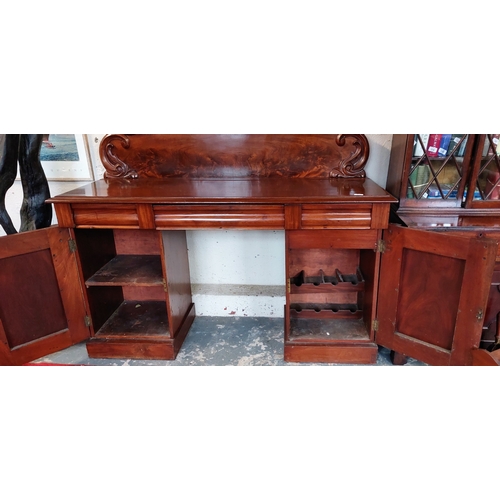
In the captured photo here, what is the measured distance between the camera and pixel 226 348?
7.73 ft

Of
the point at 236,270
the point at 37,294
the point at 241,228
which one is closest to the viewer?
the point at 241,228

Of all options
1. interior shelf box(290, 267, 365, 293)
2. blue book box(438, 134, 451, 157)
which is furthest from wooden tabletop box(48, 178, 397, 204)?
interior shelf box(290, 267, 365, 293)

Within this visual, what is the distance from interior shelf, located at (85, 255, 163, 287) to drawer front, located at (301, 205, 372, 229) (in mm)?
950

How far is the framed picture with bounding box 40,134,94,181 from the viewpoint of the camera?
237 cm

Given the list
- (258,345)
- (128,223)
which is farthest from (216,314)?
(128,223)

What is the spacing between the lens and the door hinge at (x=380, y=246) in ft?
6.13

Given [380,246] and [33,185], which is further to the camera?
[33,185]

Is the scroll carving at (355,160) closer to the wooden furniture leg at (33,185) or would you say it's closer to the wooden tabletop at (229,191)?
the wooden tabletop at (229,191)

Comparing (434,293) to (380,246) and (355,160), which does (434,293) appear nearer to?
(380,246)

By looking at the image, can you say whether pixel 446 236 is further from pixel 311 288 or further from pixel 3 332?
pixel 3 332

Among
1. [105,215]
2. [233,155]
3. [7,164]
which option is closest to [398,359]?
[233,155]

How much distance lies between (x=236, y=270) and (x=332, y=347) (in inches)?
34.8

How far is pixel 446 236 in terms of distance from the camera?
5.32 feet

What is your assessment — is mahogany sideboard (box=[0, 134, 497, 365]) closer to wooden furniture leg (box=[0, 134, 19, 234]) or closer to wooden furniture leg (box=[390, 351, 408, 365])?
wooden furniture leg (box=[390, 351, 408, 365])
